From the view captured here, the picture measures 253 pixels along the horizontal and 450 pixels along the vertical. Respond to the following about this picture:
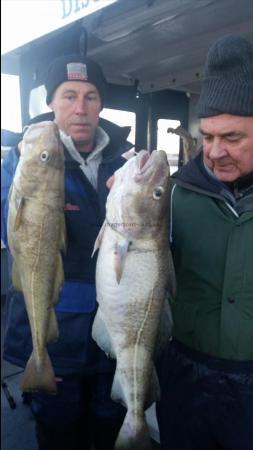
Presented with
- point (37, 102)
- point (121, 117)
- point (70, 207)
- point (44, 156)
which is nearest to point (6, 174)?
point (70, 207)

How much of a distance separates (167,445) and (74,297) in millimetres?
849

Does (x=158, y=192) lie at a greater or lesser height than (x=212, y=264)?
greater

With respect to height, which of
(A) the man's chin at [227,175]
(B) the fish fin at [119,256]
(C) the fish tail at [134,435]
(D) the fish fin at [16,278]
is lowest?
(C) the fish tail at [134,435]

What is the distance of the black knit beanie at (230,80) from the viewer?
1815 mm

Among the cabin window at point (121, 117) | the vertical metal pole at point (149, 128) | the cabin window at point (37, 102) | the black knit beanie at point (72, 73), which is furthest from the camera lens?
the vertical metal pole at point (149, 128)

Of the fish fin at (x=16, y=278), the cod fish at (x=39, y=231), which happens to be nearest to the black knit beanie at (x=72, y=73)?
the cod fish at (x=39, y=231)

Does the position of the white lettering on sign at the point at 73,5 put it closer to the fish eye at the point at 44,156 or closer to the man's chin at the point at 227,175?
the fish eye at the point at 44,156

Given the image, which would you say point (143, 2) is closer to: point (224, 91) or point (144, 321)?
point (224, 91)

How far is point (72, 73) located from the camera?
8.39 feet

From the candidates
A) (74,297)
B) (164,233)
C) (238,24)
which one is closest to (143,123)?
(238,24)

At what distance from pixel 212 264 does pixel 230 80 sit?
30.2 inches

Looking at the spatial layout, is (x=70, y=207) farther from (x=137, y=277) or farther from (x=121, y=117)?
(x=121, y=117)

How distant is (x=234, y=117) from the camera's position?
1852mm

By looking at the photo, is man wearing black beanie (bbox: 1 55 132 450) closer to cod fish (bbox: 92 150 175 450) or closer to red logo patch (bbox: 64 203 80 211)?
red logo patch (bbox: 64 203 80 211)
